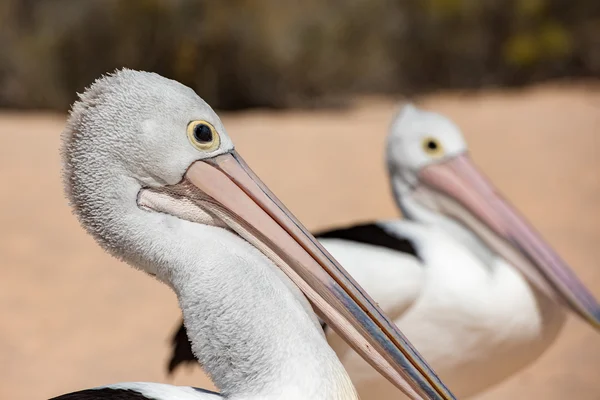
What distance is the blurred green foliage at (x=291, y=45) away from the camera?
34.6ft

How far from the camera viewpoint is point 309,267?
1.84 m

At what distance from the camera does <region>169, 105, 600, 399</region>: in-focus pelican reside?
2846 mm

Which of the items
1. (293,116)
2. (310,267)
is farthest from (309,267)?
(293,116)

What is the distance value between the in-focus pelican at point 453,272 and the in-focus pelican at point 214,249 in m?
0.85

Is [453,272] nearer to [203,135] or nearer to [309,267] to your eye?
[309,267]

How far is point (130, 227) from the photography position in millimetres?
1798

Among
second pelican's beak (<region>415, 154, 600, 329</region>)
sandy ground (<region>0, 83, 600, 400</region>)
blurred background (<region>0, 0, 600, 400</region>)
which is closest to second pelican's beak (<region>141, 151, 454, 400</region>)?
sandy ground (<region>0, 83, 600, 400</region>)

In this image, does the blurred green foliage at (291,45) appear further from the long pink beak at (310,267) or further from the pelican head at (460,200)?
the long pink beak at (310,267)

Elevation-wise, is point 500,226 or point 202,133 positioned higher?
point 202,133

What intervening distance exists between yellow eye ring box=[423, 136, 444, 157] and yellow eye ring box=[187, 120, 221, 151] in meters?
1.71

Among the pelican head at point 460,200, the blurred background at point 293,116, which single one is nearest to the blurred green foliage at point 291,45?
the blurred background at point 293,116

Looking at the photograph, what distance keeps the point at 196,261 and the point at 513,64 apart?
10851mm

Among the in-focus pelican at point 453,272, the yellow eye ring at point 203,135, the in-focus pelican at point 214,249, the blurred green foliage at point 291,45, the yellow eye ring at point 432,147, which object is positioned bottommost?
the blurred green foliage at point 291,45

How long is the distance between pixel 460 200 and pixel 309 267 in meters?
1.61
